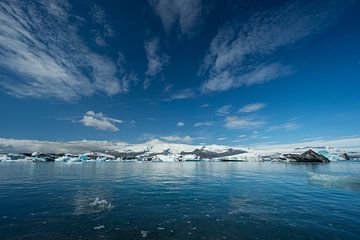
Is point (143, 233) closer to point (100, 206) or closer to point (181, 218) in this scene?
point (181, 218)

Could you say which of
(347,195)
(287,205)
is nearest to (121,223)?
(287,205)

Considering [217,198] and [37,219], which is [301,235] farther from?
[37,219]

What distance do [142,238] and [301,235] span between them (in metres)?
8.51

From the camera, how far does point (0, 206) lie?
1684 cm

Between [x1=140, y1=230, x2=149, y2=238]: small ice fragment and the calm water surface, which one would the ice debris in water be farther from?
[x1=140, y1=230, x2=149, y2=238]: small ice fragment

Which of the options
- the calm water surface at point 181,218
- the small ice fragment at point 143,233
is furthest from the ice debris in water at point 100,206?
the small ice fragment at point 143,233

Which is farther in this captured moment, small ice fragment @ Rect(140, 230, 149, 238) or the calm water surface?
the calm water surface

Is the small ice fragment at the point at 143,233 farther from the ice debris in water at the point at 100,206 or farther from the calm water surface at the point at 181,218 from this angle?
the ice debris in water at the point at 100,206

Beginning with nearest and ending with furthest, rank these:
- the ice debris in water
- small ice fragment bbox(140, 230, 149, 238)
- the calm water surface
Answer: small ice fragment bbox(140, 230, 149, 238), the calm water surface, the ice debris in water

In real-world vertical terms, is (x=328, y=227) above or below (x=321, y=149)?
below

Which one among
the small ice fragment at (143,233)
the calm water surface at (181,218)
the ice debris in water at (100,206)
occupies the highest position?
the ice debris in water at (100,206)

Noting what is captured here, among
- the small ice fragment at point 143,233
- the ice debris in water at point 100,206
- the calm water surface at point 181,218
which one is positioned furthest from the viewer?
the ice debris in water at point 100,206

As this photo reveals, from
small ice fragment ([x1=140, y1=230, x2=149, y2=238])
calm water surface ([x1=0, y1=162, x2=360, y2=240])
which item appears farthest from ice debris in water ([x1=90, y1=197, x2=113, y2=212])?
small ice fragment ([x1=140, y1=230, x2=149, y2=238])

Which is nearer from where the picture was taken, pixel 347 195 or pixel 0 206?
pixel 0 206
